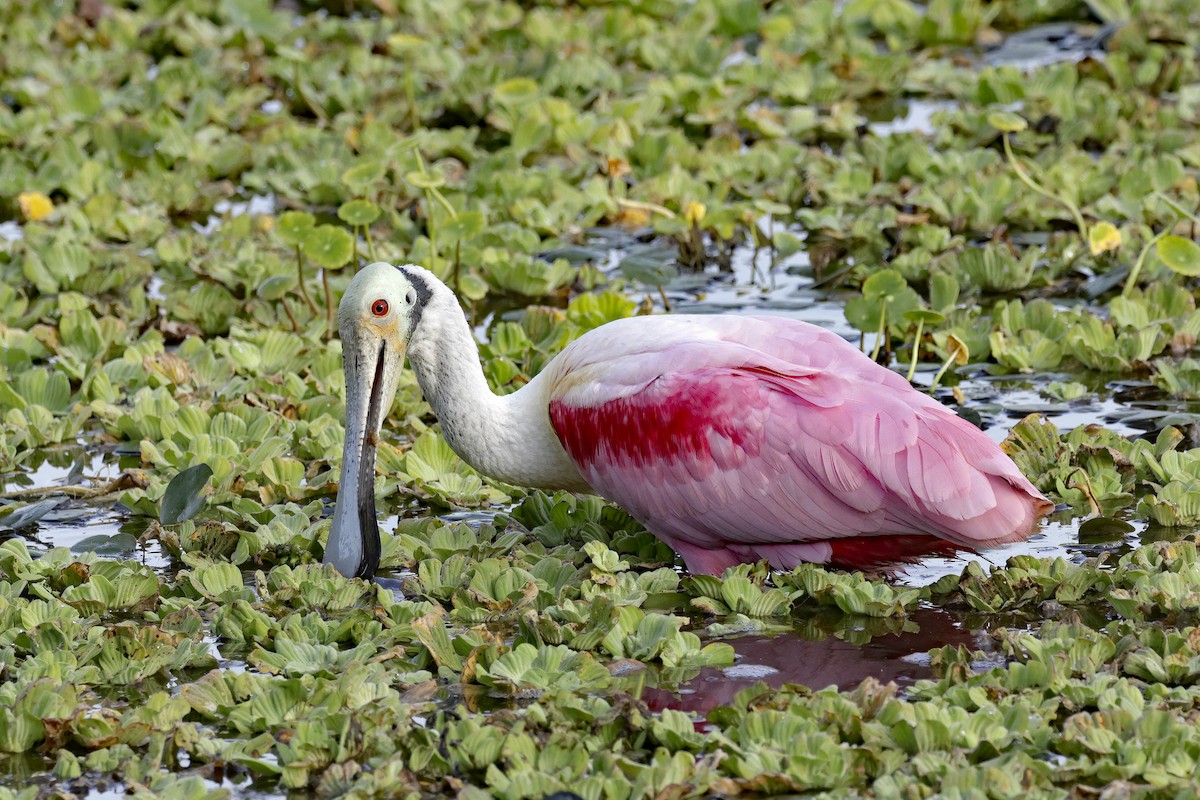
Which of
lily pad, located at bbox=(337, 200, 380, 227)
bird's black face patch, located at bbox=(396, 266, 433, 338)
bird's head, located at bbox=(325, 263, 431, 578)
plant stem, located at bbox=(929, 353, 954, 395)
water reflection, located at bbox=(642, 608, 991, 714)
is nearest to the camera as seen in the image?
water reflection, located at bbox=(642, 608, 991, 714)

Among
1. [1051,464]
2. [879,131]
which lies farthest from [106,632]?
[879,131]

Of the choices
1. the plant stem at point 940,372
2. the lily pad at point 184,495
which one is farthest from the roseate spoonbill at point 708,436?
the plant stem at point 940,372

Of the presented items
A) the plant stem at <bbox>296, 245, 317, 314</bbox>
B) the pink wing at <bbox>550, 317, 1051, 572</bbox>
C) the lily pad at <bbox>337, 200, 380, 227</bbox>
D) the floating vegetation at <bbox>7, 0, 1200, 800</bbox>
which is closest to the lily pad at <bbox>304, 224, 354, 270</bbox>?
the floating vegetation at <bbox>7, 0, 1200, 800</bbox>

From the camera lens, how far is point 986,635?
4.98m

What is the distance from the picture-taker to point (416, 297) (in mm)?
5840

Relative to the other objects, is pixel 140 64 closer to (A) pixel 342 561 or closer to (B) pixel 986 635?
(A) pixel 342 561

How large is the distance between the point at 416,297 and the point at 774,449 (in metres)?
1.25

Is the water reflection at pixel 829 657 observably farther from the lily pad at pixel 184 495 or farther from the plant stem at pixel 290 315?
the plant stem at pixel 290 315

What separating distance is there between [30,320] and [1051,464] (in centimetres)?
418

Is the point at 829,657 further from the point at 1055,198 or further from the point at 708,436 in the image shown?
the point at 1055,198

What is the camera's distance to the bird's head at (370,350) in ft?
18.7

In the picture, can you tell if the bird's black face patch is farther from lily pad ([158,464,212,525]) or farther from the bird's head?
lily pad ([158,464,212,525])

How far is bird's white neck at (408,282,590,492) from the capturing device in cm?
578

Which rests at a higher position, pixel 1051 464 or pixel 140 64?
pixel 140 64
